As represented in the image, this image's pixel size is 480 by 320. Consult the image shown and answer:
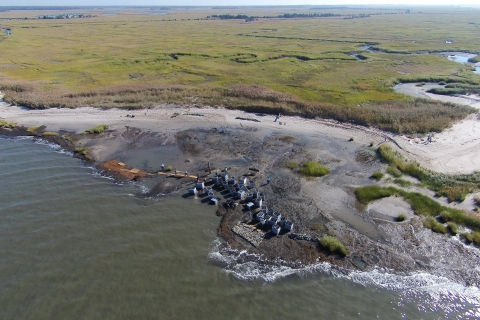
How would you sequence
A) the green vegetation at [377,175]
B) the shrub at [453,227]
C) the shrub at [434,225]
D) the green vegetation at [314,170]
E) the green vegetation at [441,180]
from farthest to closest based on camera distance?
1. the green vegetation at [314,170]
2. the green vegetation at [377,175]
3. the green vegetation at [441,180]
4. the shrub at [434,225]
5. the shrub at [453,227]

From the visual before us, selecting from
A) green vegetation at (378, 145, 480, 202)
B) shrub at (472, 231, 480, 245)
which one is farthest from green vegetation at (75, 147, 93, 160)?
shrub at (472, 231, 480, 245)

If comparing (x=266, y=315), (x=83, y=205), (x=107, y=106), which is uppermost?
(x=107, y=106)

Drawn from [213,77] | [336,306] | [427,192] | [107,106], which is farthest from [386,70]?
[336,306]

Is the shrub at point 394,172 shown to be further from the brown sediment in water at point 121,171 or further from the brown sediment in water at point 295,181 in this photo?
the brown sediment in water at point 121,171

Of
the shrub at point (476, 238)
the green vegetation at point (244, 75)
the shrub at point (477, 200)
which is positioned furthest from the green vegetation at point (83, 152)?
the shrub at point (477, 200)

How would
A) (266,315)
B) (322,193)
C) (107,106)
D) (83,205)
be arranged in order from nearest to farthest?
1. (266,315)
2. (83,205)
3. (322,193)
4. (107,106)

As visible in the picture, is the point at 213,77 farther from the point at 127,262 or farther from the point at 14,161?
the point at 127,262

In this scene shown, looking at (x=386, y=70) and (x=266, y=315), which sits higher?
(x=386, y=70)

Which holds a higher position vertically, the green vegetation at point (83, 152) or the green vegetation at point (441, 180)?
the green vegetation at point (83, 152)
